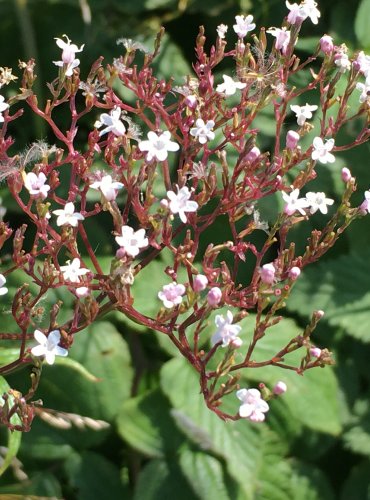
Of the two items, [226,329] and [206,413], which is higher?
[226,329]

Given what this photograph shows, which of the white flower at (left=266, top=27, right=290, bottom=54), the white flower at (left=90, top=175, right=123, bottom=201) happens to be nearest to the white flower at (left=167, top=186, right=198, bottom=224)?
the white flower at (left=90, top=175, right=123, bottom=201)

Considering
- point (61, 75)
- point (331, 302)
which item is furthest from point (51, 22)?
point (61, 75)

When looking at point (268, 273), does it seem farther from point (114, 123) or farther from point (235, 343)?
→ point (114, 123)

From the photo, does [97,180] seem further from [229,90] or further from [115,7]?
[115,7]

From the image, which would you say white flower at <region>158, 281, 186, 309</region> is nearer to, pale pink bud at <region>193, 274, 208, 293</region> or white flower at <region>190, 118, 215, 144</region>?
pale pink bud at <region>193, 274, 208, 293</region>

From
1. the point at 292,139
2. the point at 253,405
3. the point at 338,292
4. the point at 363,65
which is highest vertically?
the point at 363,65

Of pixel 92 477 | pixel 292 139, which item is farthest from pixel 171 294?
pixel 92 477

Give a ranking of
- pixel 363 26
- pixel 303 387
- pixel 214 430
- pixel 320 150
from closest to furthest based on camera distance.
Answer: pixel 320 150 → pixel 214 430 → pixel 303 387 → pixel 363 26
